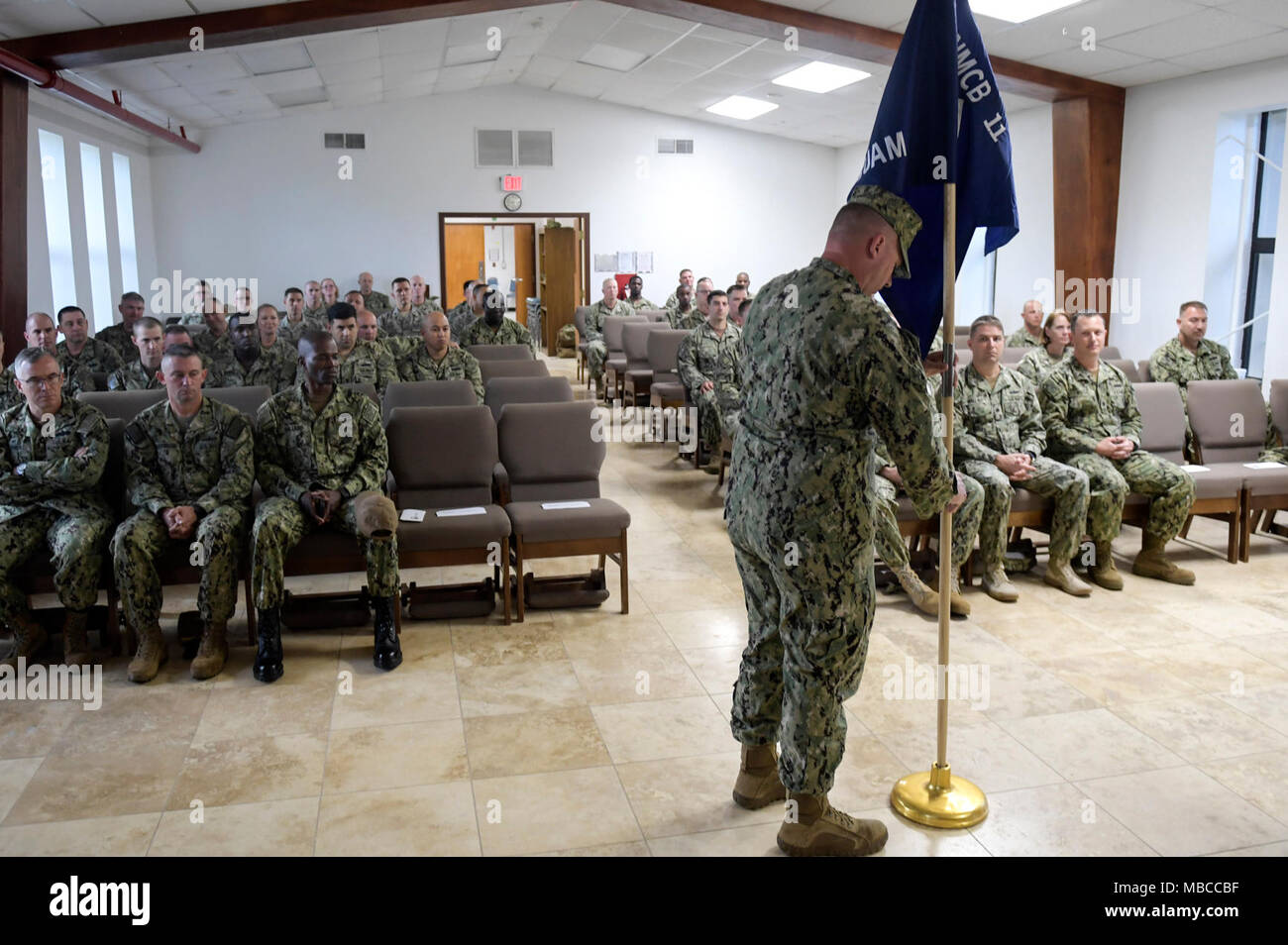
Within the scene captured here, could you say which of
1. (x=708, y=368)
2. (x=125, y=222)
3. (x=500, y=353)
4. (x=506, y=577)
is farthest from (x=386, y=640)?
(x=125, y=222)

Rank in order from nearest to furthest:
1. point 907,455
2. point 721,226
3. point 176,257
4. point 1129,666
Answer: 1. point 907,455
2. point 1129,666
3. point 176,257
4. point 721,226

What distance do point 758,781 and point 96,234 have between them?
33.0ft

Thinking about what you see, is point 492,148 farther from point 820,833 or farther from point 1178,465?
point 820,833

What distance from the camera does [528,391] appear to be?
6066 mm

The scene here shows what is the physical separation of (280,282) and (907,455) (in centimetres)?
1227

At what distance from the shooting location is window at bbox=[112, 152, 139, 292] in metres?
11.2

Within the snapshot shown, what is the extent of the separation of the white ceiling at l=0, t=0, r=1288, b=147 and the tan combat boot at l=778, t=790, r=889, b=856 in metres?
6.07

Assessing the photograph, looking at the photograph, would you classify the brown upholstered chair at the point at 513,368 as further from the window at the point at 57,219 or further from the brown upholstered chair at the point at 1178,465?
the window at the point at 57,219

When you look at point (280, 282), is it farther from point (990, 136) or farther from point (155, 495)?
point (990, 136)

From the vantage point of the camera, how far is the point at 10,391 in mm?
4902

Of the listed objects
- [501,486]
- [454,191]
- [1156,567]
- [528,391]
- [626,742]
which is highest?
[454,191]

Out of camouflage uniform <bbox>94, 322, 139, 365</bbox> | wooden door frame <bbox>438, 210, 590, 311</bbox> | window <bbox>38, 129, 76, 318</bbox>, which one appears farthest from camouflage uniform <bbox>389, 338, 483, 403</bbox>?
wooden door frame <bbox>438, 210, 590, 311</bbox>

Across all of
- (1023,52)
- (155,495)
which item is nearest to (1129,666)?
(155,495)
